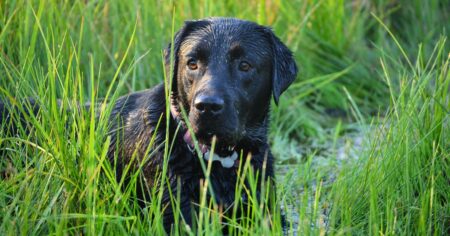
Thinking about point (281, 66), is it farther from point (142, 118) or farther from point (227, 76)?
point (142, 118)

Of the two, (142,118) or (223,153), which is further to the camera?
(142,118)

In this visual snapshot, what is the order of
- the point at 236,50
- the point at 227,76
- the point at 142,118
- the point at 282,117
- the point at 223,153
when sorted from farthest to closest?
the point at 282,117, the point at 142,118, the point at 223,153, the point at 236,50, the point at 227,76

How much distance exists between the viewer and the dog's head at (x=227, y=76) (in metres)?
3.87

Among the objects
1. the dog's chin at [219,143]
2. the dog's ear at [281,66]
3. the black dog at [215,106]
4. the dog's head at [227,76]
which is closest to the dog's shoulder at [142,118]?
the black dog at [215,106]

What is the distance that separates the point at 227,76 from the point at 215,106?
272 millimetres

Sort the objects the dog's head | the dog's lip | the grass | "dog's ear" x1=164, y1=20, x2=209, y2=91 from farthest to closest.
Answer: "dog's ear" x1=164, y1=20, x2=209, y2=91 < the dog's lip < the dog's head < the grass

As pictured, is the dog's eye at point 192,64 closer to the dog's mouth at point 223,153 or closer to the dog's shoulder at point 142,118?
the dog's shoulder at point 142,118

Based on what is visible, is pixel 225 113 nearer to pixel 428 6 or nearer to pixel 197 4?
pixel 197 4

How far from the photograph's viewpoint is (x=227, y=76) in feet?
13.1

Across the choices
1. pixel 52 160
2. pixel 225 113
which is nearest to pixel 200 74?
pixel 225 113

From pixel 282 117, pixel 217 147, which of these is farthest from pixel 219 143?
pixel 282 117

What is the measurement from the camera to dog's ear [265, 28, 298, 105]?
4316mm

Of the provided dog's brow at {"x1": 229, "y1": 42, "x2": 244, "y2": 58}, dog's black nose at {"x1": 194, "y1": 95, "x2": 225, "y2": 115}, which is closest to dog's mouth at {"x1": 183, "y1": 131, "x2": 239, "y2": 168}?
dog's black nose at {"x1": 194, "y1": 95, "x2": 225, "y2": 115}

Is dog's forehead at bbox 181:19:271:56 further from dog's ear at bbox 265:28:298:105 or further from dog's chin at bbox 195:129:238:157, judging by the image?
dog's chin at bbox 195:129:238:157
